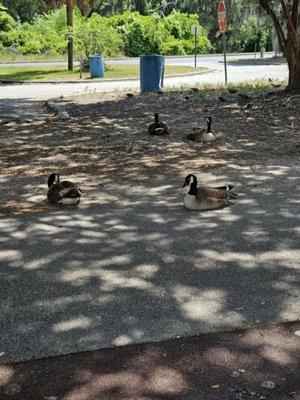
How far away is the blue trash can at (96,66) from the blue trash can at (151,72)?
717cm

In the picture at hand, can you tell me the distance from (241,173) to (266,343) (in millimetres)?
5026

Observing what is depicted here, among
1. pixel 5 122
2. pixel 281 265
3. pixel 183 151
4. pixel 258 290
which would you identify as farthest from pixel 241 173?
pixel 5 122

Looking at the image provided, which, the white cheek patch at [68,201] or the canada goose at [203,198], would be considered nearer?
the canada goose at [203,198]

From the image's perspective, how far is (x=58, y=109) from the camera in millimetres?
16219

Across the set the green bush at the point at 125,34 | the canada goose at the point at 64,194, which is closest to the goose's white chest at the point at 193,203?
the canada goose at the point at 64,194

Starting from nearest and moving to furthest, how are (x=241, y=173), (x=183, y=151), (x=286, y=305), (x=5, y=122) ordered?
(x=286, y=305)
(x=241, y=173)
(x=183, y=151)
(x=5, y=122)

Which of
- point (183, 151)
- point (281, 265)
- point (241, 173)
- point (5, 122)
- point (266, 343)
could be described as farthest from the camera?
point (5, 122)

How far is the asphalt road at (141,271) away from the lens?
13.6 feet

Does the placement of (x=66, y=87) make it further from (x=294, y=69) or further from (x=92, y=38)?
(x=294, y=69)

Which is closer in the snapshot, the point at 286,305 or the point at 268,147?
the point at 286,305

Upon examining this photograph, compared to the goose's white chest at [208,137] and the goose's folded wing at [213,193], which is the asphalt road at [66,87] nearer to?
the goose's white chest at [208,137]

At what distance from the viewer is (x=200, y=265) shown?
17.1 feet

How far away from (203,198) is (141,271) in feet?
6.37

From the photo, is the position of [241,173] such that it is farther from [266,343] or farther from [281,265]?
[266,343]
